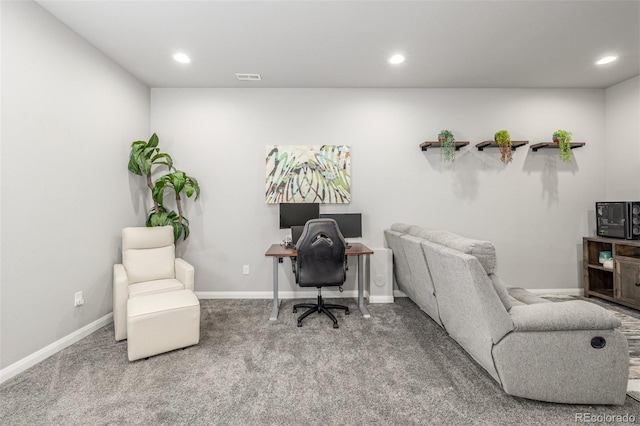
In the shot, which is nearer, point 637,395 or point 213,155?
point 637,395

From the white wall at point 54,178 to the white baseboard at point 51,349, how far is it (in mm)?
41

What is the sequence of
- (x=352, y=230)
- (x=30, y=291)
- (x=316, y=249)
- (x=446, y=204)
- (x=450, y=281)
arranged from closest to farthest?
(x=450, y=281), (x=30, y=291), (x=316, y=249), (x=352, y=230), (x=446, y=204)

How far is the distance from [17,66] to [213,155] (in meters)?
1.97

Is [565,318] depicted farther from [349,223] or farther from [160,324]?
[160,324]

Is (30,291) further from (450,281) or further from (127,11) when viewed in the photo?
(450,281)

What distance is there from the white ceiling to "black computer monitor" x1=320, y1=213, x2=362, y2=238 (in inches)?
68.4

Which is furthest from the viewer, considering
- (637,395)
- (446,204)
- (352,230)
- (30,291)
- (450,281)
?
(446,204)

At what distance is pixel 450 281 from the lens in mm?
2113

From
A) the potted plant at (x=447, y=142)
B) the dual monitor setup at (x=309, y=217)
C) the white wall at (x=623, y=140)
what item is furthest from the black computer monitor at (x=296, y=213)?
the white wall at (x=623, y=140)

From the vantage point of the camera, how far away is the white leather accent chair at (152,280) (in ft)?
8.06

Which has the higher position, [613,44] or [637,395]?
[613,44]

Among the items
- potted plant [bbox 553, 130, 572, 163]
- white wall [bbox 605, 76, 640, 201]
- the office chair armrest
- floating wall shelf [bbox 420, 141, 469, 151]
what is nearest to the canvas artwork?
floating wall shelf [bbox 420, 141, 469, 151]

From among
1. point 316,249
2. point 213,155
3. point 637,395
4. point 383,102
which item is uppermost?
point 383,102

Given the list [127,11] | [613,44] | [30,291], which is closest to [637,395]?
[613,44]
